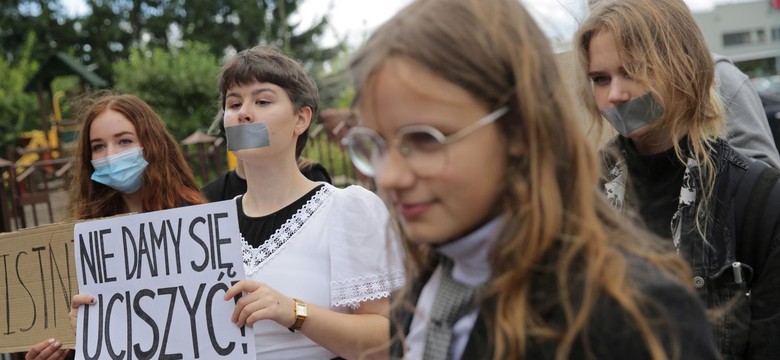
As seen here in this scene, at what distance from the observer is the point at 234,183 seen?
187 inches

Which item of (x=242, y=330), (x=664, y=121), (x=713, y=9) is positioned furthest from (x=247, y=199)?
(x=713, y=9)

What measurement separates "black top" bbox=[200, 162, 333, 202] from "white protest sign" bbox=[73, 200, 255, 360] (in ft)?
5.27

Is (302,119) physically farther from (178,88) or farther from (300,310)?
(178,88)

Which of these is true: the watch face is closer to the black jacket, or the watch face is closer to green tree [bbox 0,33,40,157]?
the black jacket

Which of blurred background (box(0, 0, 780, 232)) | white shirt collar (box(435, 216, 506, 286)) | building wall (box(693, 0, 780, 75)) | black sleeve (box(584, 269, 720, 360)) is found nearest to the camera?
black sleeve (box(584, 269, 720, 360))

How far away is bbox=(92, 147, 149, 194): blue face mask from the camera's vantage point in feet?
11.4

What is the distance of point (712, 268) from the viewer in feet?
7.56

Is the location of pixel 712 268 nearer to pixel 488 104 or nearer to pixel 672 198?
pixel 672 198

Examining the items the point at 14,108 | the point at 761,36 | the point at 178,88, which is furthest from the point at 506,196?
the point at 761,36

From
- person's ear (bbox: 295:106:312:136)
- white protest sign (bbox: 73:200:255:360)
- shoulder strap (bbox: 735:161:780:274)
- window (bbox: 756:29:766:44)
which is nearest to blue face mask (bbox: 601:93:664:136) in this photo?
shoulder strap (bbox: 735:161:780:274)

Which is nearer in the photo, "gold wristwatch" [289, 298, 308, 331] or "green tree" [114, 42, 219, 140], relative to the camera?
"gold wristwatch" [289, 298, 308, 331]

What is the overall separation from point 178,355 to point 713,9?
64218 mm

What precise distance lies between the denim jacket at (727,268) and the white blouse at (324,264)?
0.92 m

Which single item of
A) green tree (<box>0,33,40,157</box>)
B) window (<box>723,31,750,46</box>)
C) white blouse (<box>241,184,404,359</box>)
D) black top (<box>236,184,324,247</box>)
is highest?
window (<box>723,31,750,46</box>)
